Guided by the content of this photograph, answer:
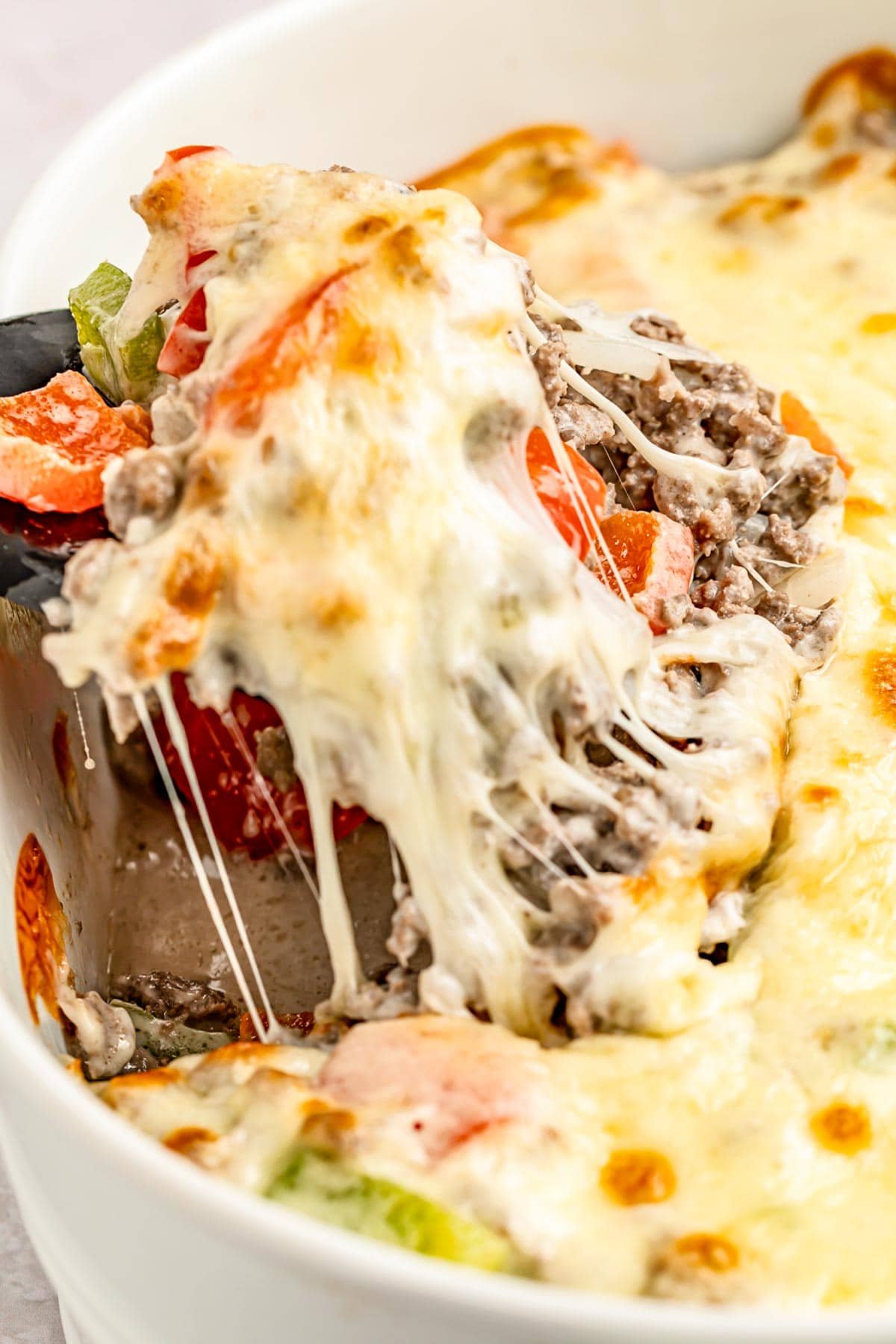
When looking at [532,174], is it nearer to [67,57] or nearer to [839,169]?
[839,169]

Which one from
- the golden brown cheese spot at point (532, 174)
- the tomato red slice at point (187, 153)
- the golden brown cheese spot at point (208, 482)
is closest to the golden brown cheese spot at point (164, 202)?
the tomato red slice at point (187, 153)

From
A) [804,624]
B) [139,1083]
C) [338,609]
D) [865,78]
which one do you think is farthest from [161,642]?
[865,78]

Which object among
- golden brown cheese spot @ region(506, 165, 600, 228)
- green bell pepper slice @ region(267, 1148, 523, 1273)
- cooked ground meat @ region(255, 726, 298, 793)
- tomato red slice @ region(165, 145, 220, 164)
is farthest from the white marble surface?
green bell pepper slice @ region(267, 1148, 523, 1273)

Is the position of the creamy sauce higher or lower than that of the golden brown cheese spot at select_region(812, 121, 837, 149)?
lower

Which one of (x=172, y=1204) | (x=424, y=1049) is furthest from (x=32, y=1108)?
(x=424, y=1049)

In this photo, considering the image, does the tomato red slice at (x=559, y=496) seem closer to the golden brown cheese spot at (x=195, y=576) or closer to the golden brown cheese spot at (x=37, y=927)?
the golden brown cheese spot at (x=195, y=576)

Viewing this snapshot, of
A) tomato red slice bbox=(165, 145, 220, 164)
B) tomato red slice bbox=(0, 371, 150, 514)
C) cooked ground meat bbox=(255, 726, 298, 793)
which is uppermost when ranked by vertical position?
tomato red slice bbox=(165, 145, 220, 164)

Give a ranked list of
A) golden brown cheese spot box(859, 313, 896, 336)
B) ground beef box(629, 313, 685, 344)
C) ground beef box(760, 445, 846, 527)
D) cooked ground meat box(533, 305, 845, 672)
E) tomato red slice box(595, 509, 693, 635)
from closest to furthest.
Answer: tomato red slice box(595, 509, 693, 635) → cooked ground meat box(533, 305, 845, 672) → ground beef box(760, 445, 846, 527) → ground beef box(629, 313, 685, 344) → golden brown cheese spot box(859, 313, 896, 336)

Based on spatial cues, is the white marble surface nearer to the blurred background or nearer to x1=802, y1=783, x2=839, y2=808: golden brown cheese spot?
the blurred background
